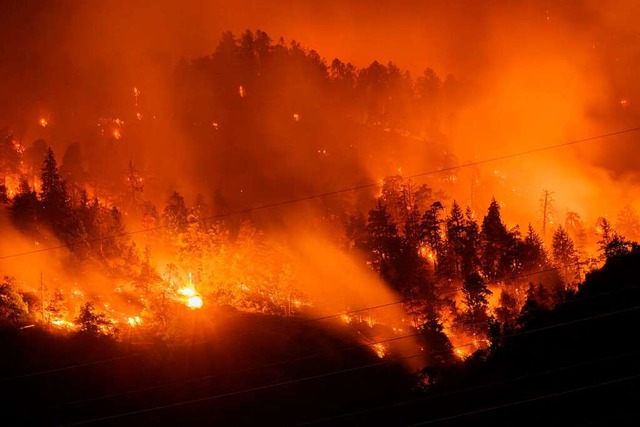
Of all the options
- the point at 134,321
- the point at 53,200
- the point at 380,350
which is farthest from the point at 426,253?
the point at 53,200

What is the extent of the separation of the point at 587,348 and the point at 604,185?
9831 cm

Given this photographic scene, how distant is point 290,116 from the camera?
121875 mm

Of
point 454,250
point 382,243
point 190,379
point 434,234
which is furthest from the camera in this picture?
point 434,234

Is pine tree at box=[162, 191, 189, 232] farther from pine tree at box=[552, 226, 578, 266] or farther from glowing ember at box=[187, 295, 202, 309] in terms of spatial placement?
pine tree at box=[552, 226, 578, 266]

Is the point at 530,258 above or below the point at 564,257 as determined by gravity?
above

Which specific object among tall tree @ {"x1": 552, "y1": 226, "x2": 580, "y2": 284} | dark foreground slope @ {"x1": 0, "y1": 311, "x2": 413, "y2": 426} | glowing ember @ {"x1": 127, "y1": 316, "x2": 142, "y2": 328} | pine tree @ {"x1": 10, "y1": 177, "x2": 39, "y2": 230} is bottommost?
dark foreground slope @ {"x1": 0, "y1": 311, "x2": 413, "y2": 426}

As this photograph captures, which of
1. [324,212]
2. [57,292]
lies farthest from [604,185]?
[57,292]

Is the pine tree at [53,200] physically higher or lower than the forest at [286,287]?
higher

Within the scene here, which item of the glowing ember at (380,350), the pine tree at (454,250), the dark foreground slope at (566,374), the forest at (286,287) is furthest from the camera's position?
the pine tree at (454,250)

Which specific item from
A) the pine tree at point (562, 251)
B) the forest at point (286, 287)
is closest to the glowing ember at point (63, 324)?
the forest at point (286, 287)

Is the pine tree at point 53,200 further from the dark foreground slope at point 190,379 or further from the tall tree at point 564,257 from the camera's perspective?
the tall tree at point 564,257

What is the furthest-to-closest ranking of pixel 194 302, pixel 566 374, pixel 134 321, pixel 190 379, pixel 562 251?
pixel 562 251 → pixel 194 302 → pixel 134 321 → pixel 190 379 → pixel 566 374

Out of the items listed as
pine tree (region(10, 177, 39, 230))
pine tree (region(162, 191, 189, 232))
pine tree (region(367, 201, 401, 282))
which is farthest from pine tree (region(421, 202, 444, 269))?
pine tree (region(10, 177, 39, 230))

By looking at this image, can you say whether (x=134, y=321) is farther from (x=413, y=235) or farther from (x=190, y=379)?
(x=413, y=235)
